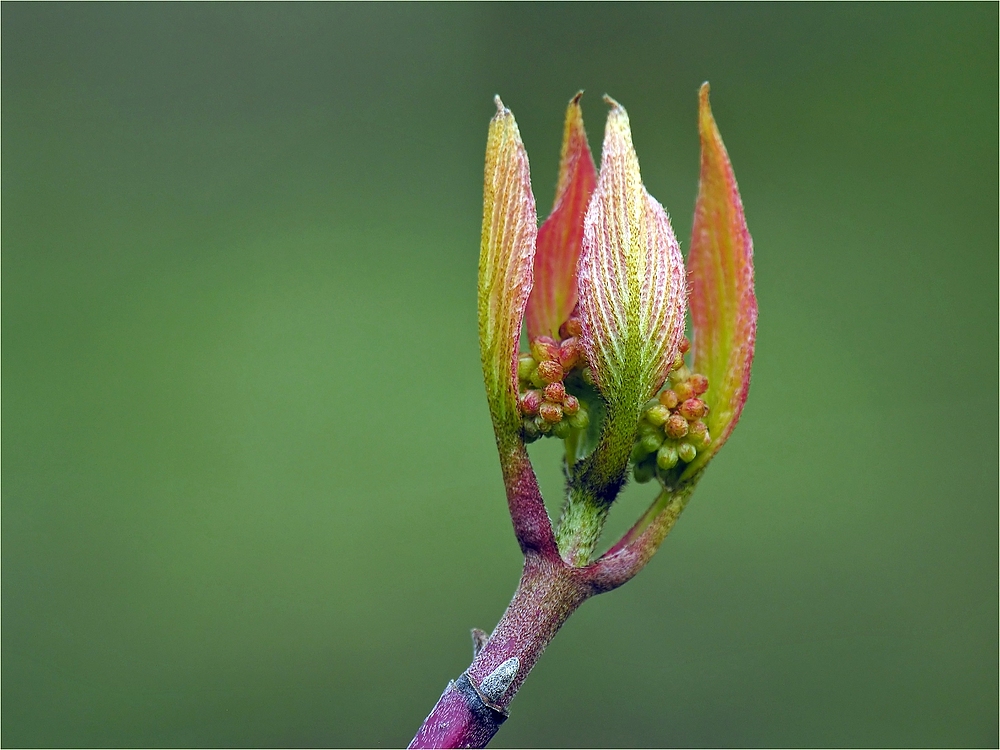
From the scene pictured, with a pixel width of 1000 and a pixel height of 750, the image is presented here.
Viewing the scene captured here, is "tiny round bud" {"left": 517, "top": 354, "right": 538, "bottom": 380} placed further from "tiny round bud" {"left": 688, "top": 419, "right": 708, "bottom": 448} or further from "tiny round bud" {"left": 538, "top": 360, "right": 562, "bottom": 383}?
"tiny round bud" {"left": 688, "top": 419, "right": 708, "bottom": 448}

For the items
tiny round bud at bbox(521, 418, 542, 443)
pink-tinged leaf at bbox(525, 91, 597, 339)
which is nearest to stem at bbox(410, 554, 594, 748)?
tiny round bud at bbox(521, 418, 542, 443)

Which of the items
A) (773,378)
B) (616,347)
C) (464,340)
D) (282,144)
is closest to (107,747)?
(464,340)

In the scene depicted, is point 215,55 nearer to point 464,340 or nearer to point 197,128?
point 197,128

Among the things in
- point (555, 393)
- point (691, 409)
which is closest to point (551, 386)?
point (555, 393)

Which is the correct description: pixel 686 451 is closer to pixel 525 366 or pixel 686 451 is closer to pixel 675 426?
pixel 675 426

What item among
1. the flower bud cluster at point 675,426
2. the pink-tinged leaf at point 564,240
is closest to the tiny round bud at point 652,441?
the flower bud cluster at point 675,426

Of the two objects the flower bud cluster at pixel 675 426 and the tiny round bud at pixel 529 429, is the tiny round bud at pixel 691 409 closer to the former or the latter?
the flower bud cluster at pixel 675 426
